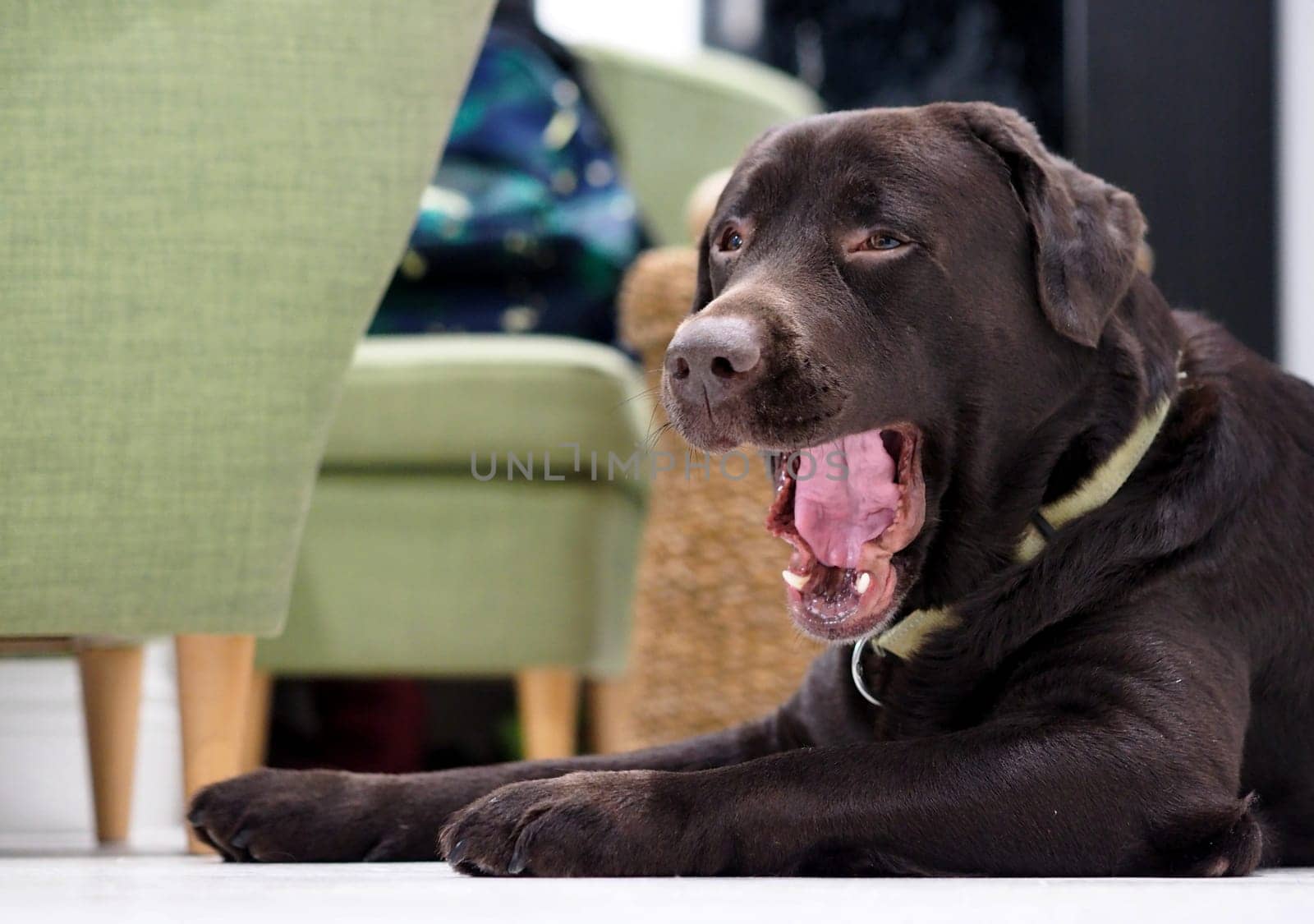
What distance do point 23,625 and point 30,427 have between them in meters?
0.21

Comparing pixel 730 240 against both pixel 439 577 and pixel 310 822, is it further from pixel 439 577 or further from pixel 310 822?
pixel 439 577

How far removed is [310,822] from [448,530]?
4.22 feet

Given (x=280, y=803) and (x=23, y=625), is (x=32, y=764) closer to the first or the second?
(x=23, y=625)

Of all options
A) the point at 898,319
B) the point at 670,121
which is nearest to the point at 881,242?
the point at 898,319

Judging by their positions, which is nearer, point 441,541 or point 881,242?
point 881,242

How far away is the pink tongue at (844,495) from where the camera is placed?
1.38 m

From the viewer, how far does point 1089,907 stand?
882 mm

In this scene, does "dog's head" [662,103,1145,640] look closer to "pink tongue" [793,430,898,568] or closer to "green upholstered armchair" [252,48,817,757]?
"pink tongue" [793,430,898,568]

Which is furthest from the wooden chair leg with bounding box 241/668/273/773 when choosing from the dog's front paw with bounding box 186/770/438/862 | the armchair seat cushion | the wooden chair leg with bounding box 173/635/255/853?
the dog's front paw with bounding box 186/770/438/862

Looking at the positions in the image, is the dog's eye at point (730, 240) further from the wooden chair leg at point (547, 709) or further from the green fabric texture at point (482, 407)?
the wooden chair leg at point (547, 709)

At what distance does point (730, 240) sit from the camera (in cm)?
146

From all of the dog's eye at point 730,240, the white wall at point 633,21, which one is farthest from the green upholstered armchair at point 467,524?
the white wall at point 633,21

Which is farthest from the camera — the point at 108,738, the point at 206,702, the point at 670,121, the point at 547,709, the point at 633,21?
the point at 633,21

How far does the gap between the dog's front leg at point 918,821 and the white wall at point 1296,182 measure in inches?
90.9
